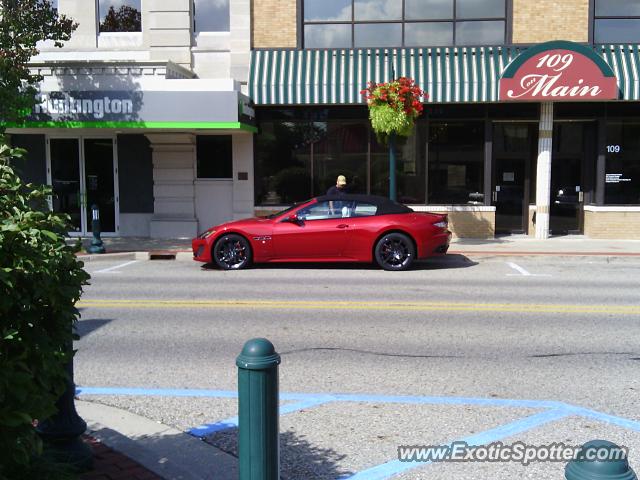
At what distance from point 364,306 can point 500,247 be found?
794 centimetres

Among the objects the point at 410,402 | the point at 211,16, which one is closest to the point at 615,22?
the point at 211,16

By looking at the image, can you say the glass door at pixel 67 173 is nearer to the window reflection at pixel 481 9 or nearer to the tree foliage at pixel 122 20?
the tree foliage at pixel 122 20

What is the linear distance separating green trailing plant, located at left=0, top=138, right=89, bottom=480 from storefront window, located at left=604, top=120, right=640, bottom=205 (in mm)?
17665

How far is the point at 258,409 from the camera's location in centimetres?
333

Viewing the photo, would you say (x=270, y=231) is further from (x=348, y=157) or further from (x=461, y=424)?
(x=461, y=424)

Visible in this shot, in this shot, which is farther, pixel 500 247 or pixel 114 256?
pixel 500 247

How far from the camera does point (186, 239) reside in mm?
18781

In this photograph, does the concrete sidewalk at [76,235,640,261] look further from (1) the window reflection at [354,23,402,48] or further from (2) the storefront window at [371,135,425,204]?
(1) the window reflection at [354,23,402,48]

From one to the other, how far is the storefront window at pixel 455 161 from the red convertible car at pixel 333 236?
5.49m

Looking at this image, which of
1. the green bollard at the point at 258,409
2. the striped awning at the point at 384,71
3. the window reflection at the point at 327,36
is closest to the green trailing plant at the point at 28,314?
the green bollard at the point at 258,409

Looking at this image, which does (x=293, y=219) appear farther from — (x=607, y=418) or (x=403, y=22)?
(x=607, y=418)

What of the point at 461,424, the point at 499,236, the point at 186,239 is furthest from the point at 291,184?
the point at 461,424

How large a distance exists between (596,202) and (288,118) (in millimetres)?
8471

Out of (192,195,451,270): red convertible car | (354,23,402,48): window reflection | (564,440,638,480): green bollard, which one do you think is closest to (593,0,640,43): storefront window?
(354,23,402,48): window reflection
